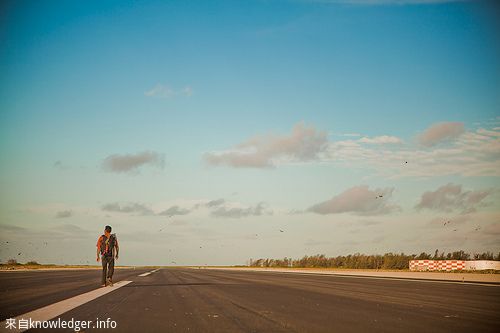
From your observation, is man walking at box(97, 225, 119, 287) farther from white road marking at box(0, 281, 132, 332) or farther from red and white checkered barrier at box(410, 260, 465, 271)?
red and white checkered barrier at box(410, 260, 465, 271)

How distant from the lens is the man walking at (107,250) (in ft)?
56.1

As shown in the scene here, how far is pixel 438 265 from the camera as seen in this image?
160ft

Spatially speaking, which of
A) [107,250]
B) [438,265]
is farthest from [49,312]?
[438,265]

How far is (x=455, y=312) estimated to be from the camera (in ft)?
32.1

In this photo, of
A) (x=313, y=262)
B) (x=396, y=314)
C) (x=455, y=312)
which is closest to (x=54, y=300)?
(x=396, y=314)

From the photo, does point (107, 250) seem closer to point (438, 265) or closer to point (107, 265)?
point (107, 265)

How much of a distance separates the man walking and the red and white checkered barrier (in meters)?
39.7

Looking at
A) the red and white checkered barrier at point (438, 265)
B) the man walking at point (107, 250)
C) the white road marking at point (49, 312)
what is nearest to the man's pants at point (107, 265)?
the man walking at point (107, 250)

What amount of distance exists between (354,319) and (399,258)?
2141 inches

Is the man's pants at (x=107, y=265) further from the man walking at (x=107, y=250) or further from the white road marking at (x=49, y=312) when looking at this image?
the white road marking at (x=49, y=312)

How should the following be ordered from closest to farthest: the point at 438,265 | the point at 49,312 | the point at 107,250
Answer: the point at 49,312 → the point at 107,250 → the point at 438,265

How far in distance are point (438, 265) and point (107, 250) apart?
135 ft

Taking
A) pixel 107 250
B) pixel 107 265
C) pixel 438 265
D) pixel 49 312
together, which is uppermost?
pixel 107 250

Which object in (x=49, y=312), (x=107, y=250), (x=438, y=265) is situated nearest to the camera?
(x=49, y=312)
